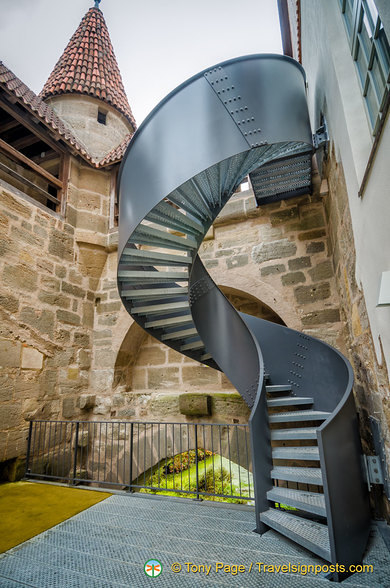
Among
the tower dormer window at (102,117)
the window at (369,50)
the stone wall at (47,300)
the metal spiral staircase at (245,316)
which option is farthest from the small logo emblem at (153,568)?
the tower dormer window at (102,117)

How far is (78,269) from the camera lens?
474cm

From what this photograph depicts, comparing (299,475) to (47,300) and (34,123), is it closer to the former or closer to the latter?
(47,300)

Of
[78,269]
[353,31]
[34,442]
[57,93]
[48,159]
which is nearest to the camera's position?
[353,31]

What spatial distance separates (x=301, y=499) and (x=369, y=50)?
2.47 metres

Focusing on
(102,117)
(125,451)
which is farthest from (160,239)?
(102,117)

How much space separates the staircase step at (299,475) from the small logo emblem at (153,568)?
0.82 metres

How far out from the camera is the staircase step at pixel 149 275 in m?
2.80

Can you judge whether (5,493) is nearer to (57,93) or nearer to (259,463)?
(259,463)

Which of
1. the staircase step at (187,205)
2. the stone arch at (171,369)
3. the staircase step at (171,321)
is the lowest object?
the stone arch at (171,369)

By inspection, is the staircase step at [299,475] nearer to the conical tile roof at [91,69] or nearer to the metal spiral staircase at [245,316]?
the metal spiral staircase at [245,316]

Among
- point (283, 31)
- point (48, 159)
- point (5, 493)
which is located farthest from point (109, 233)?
point (283, 31)

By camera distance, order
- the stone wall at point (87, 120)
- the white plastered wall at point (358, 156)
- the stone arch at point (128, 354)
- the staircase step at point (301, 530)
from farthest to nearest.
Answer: the stone wall at point (87, 120) < the stone arch at point (128, 354) < the staircase step at point (301, 530) < the white plastered wall at point (358, 156)

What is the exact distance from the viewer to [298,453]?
1.98m

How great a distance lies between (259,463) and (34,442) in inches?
115
